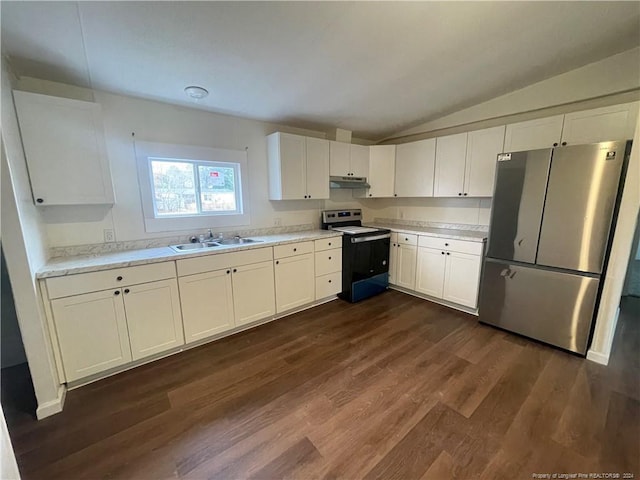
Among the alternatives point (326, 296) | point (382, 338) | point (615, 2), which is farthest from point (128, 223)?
point (615, 2)

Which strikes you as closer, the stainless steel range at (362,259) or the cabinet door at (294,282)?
the cabinet door at (294,282)

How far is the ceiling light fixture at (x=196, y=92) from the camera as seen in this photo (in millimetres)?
2285

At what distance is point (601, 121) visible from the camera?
2406mm

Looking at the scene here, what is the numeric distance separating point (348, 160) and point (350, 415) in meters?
3.10

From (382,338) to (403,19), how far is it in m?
2.66

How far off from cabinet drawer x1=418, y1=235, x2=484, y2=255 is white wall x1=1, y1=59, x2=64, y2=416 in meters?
3.65

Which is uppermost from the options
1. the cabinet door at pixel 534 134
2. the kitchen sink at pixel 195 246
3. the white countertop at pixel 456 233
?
the cabinet door at pixel 534 134

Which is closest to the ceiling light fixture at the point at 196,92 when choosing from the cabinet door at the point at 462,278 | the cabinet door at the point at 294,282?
the cabinet door at the point at 294,282

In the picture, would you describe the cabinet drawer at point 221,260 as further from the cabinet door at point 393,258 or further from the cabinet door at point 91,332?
the cabinet door at point 393,258

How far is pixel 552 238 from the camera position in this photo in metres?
2.37

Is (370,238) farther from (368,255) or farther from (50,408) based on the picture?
(50,408)

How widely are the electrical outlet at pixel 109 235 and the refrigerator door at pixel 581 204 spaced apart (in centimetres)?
397

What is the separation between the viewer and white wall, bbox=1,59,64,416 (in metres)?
1.51

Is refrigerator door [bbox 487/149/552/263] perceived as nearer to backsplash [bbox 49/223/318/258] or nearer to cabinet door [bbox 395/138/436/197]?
cabinet door [bbox 395/138/436/197]
